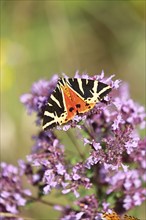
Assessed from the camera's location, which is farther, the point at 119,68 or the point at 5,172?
the point at 119,68

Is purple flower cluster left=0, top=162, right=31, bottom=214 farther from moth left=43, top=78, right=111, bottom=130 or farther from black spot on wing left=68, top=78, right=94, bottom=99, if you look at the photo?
black spot on wing left=68, top=78, right=94, bottom=99

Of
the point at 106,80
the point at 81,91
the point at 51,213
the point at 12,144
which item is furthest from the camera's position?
the point at 12,144

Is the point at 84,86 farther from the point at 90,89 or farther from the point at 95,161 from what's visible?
the point at 95,161

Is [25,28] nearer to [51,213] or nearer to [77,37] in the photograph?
[77,37]

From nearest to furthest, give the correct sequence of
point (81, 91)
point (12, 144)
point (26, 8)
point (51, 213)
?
point (81, 91) → point (51, 213) → point (12, 144) → point (26, 8)

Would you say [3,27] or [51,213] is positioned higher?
[3,27]

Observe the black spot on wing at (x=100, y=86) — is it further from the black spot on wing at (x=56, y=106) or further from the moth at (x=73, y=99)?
the black spot on wing at (x=56, y=106)

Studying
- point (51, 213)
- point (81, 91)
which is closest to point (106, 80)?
→ point (81, 91)
